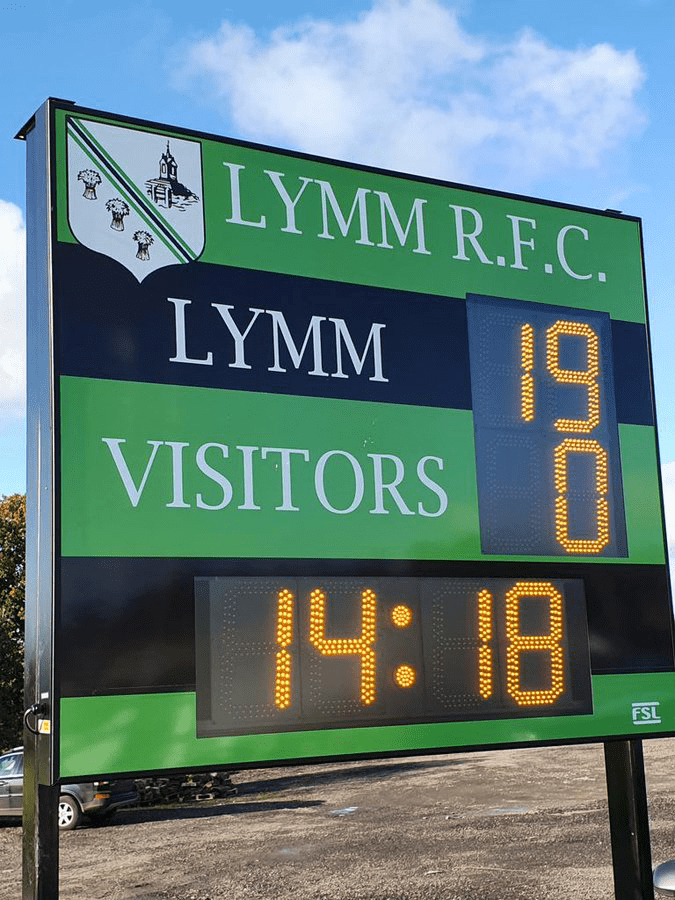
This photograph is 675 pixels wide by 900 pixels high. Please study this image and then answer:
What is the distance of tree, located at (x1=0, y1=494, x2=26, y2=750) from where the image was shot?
2936cm

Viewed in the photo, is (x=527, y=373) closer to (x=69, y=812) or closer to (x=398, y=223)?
(x=398, y=223)

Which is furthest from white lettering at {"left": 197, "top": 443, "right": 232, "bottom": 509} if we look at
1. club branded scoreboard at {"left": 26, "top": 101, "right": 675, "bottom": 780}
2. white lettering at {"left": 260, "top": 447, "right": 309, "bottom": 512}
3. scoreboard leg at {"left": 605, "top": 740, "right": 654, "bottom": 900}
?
scoreboard leg at {"left": 605, "top": 740, "right": 654, "bottom": 900}

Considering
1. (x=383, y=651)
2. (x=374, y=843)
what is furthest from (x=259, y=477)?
(x=374, y=843)

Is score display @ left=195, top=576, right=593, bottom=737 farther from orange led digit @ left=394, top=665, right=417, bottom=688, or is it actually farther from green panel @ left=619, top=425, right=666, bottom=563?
green panel @ left=619, top=425, right=666, bottom=563

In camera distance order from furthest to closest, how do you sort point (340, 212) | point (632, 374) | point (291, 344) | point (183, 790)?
point (183, 790) → point (632, 374) → point (340, 212) → point (291, 344)

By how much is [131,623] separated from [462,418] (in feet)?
7.18

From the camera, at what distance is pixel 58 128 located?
211 inches

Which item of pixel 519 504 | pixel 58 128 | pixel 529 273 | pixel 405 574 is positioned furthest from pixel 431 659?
pixel 58 128

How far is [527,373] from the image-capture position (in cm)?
625

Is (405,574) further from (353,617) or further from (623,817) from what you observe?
(623,817)

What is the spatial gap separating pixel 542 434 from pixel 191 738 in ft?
8.63

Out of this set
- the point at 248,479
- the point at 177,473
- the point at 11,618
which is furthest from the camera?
the point at 11,618

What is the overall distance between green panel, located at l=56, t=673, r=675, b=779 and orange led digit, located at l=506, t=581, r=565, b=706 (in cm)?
14

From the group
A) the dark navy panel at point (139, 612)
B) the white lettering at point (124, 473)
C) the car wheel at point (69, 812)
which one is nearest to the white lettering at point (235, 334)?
the white lettering at point (124, 473)
